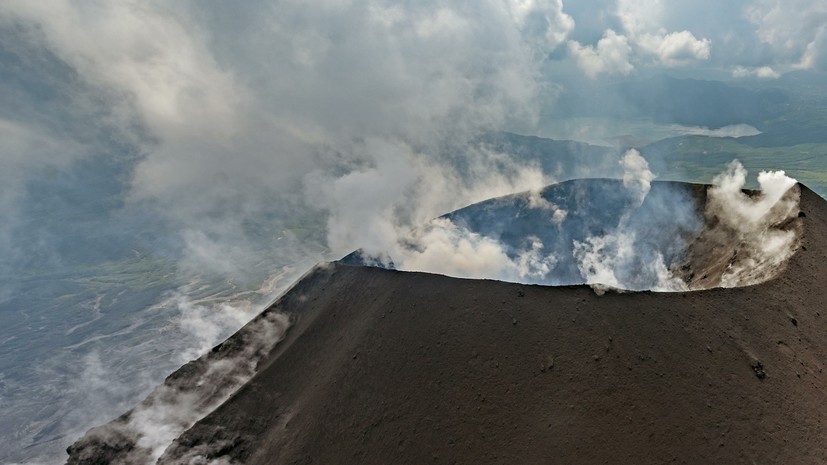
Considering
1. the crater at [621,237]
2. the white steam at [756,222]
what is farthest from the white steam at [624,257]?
the white steam at [756,222]

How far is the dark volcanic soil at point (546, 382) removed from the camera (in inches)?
973

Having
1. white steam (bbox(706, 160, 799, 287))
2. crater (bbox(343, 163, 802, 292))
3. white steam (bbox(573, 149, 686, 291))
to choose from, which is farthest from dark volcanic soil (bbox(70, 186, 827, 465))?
white steam (bbox(573, 149, 686, 291))

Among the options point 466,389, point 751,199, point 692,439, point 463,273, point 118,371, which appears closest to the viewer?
point 692,439

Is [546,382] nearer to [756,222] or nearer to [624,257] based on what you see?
[756,222]

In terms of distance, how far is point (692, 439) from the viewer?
952 inches

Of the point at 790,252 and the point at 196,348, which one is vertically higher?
the point at 196,348

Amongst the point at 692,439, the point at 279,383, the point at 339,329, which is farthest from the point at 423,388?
the point at 692,439

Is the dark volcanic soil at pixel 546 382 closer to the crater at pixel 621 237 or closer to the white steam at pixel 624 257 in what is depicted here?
the crater at pixel 621 237

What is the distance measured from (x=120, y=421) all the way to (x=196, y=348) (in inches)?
6027

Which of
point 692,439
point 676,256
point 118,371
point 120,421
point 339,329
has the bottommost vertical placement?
point 692,439

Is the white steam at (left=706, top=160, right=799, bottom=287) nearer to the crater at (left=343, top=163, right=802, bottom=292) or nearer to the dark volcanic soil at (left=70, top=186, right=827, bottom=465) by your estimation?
the crater at (left=343, top=163, right=802, bottom=292)

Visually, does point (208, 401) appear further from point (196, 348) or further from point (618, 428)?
point (196, 348)

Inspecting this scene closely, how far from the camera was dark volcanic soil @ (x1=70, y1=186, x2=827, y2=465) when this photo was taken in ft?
81.0

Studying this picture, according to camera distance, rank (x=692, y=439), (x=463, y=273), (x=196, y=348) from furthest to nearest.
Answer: (x=196, y=348)
(x=463, y=273)
(x=692, y=439)
